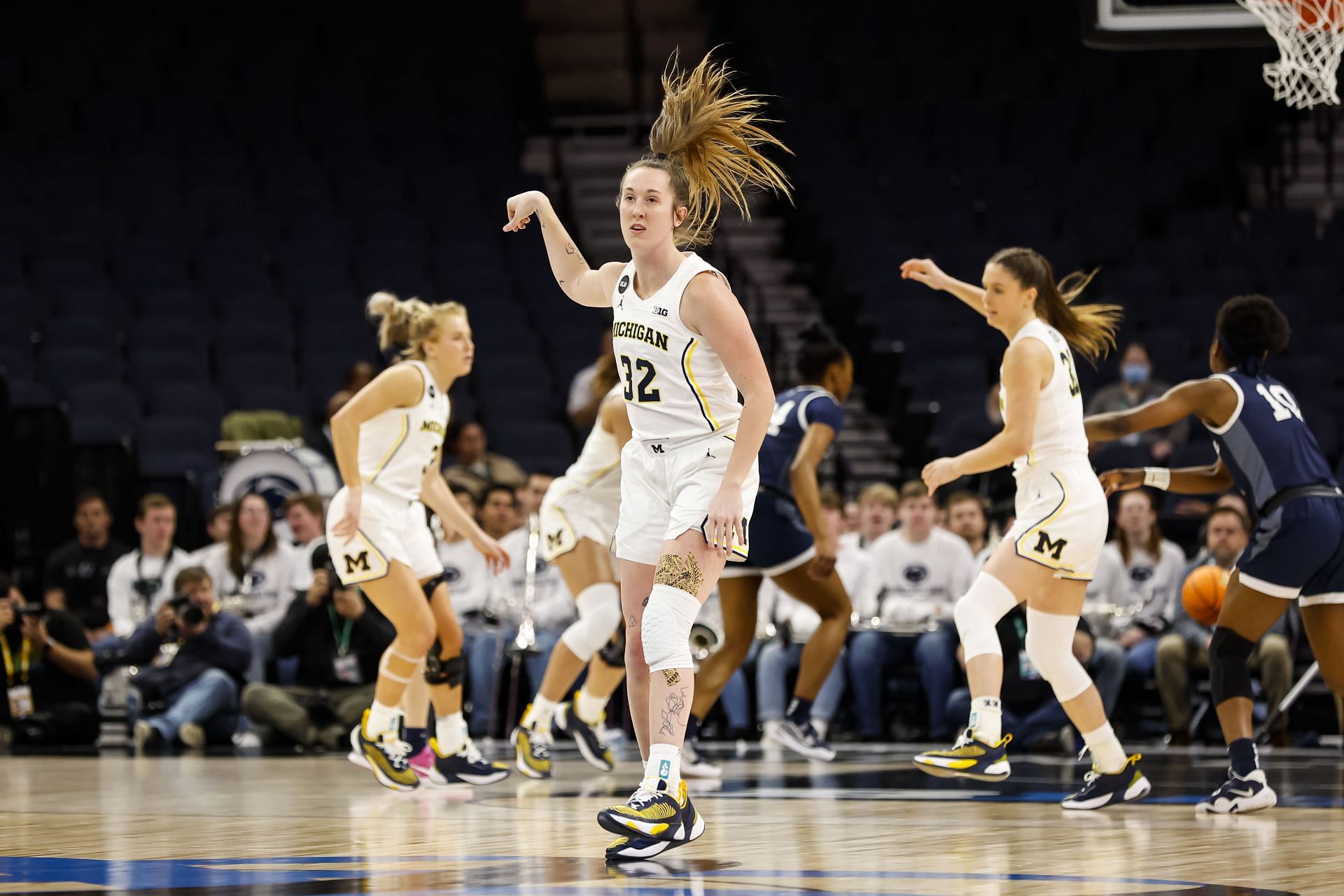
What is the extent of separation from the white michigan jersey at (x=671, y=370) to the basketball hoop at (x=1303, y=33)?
3491mm

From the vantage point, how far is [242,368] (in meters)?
13.4

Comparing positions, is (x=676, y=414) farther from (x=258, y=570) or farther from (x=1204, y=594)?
(x=258, y=570)

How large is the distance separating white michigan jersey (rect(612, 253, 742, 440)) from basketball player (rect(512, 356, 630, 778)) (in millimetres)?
2445

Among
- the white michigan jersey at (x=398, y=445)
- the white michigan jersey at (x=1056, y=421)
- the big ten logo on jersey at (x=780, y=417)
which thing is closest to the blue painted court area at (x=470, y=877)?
the white michigan jersey at (x=1056, y=421)

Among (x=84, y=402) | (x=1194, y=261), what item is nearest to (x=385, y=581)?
(x=84, y=402)

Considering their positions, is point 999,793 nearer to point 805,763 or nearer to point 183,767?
point 805,763

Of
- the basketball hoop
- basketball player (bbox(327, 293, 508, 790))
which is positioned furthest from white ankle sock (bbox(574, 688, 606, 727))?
the basketball hoop

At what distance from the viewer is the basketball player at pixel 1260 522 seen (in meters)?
5.71

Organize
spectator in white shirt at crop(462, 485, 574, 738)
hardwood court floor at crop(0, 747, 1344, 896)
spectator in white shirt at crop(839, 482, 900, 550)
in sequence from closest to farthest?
hardwood court floor at crop(0, 747, 1344, 896)
spectator in white shirt at crop(462, 485, 574, 738)
spectator in white shirt at crop(839, 482, 900, 550)

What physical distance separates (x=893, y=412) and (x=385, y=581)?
7882 millimetres

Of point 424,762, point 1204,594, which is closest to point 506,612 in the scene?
point 424,762

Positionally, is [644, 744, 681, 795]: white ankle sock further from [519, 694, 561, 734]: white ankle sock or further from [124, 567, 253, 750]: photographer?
[124, 567, 253, 750]: photographer

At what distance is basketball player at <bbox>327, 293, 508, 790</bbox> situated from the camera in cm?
643

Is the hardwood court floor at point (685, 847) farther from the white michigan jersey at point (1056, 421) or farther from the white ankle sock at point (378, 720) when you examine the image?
the white michigan jersey at point (1056, 421)
